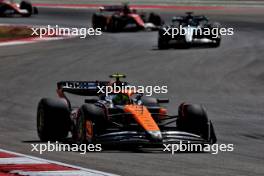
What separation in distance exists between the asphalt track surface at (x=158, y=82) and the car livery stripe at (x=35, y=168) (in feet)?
1.08

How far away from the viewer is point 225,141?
15.0 meters

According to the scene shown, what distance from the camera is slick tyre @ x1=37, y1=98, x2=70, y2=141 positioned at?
14.6 meters

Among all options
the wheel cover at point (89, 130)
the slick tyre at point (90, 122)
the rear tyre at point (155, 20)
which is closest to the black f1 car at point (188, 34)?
the rear tyre at point (155, 20)

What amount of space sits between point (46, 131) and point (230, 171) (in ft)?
14.4

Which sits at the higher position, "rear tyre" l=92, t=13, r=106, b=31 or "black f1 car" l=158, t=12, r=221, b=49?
"black f1 car" l=158, t=12, r=221, b=49

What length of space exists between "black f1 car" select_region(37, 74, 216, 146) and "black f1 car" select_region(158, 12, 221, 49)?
18.7 metres

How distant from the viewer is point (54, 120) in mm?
14641

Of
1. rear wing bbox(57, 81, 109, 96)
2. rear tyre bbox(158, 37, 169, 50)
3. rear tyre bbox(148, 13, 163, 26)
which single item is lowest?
rear tyre bbox(148, 13, 163, 26)

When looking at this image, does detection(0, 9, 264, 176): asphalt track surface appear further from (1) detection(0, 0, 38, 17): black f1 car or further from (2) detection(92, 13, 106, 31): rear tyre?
(1) detection(0, 0, 38, 17): black f1 car

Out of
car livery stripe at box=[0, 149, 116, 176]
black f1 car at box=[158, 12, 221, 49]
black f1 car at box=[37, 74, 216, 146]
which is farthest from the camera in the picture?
black f1 car at box=[158, 12, 221, 49]

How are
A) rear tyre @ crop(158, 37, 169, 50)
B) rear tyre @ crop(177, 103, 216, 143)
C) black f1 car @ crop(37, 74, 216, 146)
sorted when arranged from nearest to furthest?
black f1 car @ crop(37, 74, 216, 146) < rear tyre @ crop(177, 103, 216, 143) < rear tyre @ crop(158, 37, 169, 50)

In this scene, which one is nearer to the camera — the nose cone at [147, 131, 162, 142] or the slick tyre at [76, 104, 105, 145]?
the nose cone at [147, 131, 162, 142]

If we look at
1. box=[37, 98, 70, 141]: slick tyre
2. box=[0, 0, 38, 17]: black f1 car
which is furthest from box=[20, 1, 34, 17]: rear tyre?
box=[37, 98, 70, 141]: slick tyre

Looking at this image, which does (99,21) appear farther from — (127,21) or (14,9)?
(14,9)
